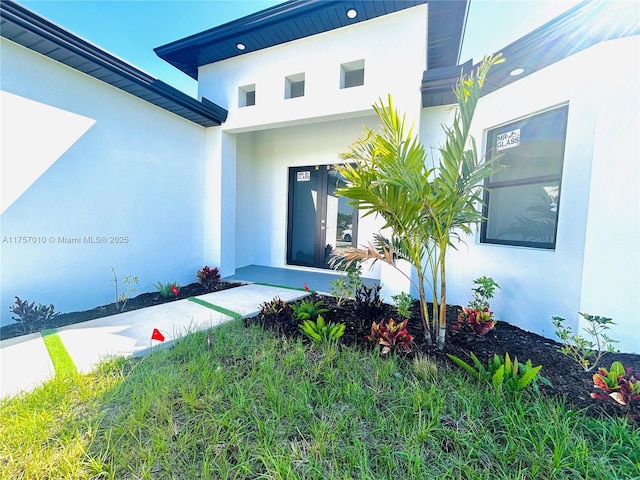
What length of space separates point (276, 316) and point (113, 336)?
1858 millimetres

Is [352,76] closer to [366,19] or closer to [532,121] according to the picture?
[366,19]

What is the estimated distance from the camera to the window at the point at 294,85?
5.23m

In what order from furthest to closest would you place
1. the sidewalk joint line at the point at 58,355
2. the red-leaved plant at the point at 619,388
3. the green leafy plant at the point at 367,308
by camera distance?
the green leafy plant at the point at 367,308 → the sidewalk joint line at the point at 58,355 → the red-leaved plant at the point at 619,388

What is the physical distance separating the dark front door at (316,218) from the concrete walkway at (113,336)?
221cm

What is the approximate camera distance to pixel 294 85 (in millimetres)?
5625

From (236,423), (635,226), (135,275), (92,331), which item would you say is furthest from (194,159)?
(635,226)

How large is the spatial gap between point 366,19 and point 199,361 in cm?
557

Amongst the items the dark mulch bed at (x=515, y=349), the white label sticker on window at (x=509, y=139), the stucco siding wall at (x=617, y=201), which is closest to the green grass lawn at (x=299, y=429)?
the dark mulch bed at (x=515, y=349)

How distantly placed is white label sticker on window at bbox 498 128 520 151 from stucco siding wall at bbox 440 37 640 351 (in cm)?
32

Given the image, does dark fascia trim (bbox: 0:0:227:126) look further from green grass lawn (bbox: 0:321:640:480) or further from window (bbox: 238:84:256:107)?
green grass lawn (bbox: 0:321:640:480)

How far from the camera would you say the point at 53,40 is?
314 cm

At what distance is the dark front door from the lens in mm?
6398

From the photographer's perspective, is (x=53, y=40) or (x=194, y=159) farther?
(x=194, y=159)

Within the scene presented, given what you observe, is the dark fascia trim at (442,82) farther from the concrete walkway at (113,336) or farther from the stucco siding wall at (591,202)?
the concrete walkway at (113,336)
